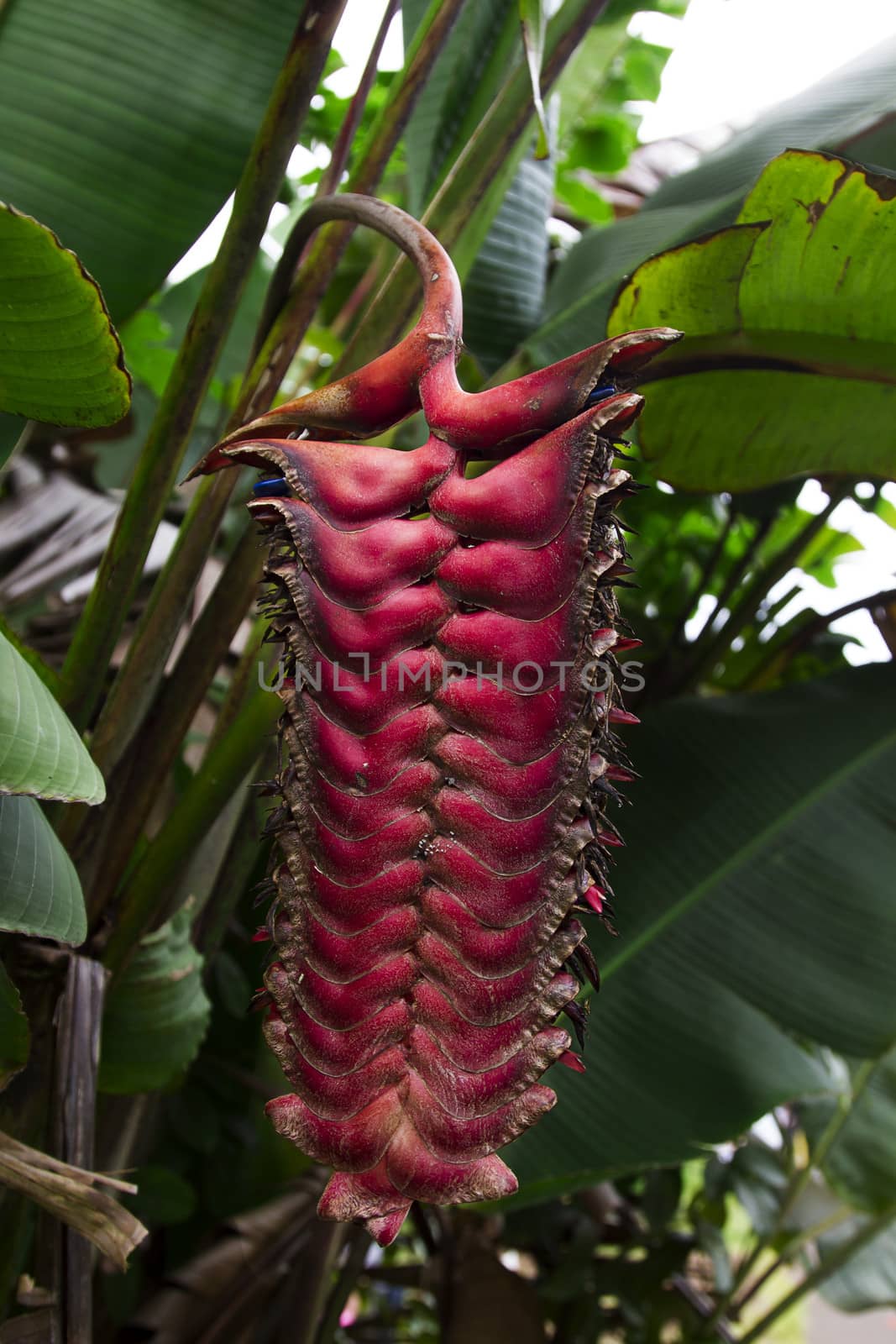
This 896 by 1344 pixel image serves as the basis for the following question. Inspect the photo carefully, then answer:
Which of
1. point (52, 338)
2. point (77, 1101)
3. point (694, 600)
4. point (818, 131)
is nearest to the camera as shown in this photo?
point (52, 338)

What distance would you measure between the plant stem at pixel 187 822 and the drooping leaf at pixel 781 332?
287 millimetres

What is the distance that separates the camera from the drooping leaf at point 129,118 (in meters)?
0.54

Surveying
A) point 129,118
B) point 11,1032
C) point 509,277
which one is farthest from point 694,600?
point 11,1032

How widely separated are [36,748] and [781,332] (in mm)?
441

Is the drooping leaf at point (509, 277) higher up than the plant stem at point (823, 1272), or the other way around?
the drooping leaf at point (509, 277)

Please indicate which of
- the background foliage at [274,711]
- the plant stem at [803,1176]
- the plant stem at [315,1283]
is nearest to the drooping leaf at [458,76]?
the background foliage at [274,711]

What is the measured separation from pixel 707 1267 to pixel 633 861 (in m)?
0.94

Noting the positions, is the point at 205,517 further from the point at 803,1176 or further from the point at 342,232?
the point at 803,1176

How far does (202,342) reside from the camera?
1.72ft

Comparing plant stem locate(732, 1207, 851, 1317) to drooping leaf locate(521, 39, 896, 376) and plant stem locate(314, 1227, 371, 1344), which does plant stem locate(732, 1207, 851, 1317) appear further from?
drooping leaf locate(521, 39, 896, 376)

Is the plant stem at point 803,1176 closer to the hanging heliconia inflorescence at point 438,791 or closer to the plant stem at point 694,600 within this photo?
the plant stem at point 694,600

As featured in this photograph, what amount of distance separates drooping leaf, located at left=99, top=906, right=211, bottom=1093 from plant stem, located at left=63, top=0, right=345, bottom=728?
17 centimetres

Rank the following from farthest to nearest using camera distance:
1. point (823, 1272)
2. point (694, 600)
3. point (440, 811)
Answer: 1. point (694, 600)
2. point (823, 1272)
3. point (440, 811)

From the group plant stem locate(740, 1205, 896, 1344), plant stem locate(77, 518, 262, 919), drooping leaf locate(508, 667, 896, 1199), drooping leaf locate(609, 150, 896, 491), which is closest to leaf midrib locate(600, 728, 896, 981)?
drooping leaf locate(508, 667, 896, 1199)
